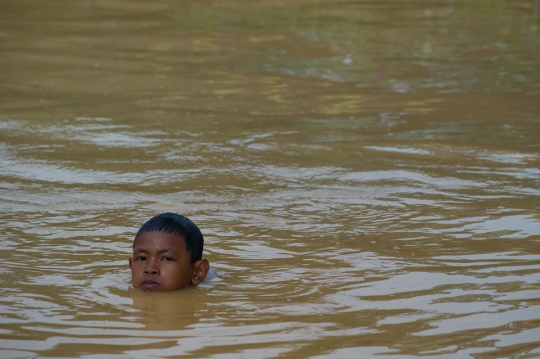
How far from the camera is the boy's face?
5.03 meters

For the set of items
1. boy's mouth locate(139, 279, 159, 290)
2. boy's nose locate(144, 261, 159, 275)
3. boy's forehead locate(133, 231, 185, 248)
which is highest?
boy's forehead locate(133, 231, 185, 248)

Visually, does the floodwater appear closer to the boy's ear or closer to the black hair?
the boy's ear

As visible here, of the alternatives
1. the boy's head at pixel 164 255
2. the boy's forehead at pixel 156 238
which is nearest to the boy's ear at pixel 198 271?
the boy's head at pixel 164 255

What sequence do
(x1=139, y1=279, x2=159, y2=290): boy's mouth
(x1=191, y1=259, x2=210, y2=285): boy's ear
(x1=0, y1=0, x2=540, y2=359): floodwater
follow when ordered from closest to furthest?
(x1=0, y1=0, x2=540, y2=359): floodwater → (x1=139, y1=279, x2=159, y2=290): boy's mouth → (x1=191, y1=259, x2=210, y2=285): boy's ear

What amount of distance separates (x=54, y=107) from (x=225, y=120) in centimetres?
177

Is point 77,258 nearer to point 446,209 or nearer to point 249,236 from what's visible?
point 249,236

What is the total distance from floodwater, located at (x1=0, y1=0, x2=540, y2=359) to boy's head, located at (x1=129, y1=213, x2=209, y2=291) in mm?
97

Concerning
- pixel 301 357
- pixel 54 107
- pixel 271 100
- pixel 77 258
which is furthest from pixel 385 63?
pixel 301 357

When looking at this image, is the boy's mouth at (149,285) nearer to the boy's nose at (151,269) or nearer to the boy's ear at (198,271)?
the boy's nose at (151,269)

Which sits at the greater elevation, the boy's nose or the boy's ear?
the boy's nose

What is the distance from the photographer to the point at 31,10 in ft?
50.5

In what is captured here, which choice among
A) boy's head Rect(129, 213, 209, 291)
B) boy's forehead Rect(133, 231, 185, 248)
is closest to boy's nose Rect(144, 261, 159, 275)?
boy's head Rect(129, 213, 209, 291)

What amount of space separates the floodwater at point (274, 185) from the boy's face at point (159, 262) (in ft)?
0.31

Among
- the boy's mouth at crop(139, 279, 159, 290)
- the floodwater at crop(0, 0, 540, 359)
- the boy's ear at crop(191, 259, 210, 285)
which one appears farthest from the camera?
the boy's ear at crop(191, 259, 210, 285)
